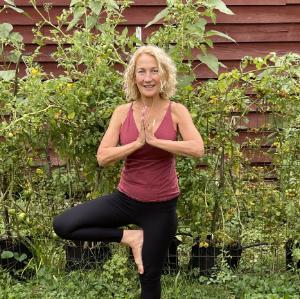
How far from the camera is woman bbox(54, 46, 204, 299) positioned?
3.88 meters

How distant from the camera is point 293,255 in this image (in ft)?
15.1

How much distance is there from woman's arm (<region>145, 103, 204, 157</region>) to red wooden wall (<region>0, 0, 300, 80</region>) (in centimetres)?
374

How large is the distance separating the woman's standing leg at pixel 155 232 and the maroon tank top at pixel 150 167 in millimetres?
68

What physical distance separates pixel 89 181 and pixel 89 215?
2.74 feet

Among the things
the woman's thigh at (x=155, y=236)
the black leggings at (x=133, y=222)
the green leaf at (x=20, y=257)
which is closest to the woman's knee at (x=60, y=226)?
the black leggings at (x=133, y=222)

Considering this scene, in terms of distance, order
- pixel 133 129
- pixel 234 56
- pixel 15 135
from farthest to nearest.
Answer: pixel 234 56 → pixel 15 135 → pixel 133 129

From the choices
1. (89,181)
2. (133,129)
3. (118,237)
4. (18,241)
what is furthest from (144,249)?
(18,241)

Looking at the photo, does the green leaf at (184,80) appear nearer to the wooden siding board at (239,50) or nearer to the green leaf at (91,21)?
the green leaf at (91,21)

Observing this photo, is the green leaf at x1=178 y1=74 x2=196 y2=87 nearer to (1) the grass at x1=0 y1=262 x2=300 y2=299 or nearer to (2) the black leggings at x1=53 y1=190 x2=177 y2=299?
(2) the black leggings at x1=53 y1=190 x2=177 y2=299

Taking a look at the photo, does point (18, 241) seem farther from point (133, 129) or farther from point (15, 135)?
point (133, 129)

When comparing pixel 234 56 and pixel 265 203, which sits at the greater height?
pixel 234 56

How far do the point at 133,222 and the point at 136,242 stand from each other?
12cm

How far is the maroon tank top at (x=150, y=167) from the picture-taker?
3.88m

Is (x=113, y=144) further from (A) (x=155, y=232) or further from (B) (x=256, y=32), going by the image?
(B) (x=256, y=32)
